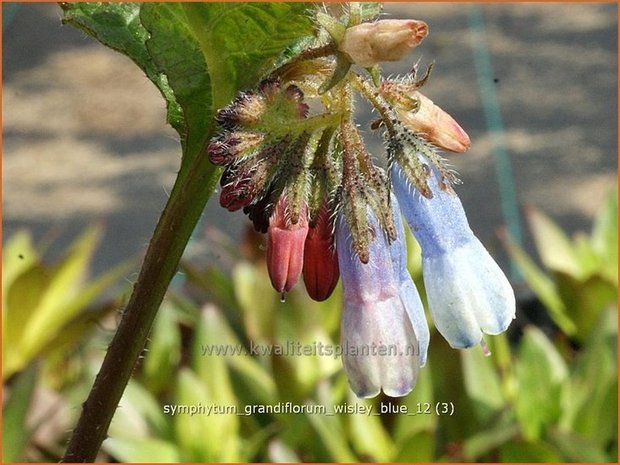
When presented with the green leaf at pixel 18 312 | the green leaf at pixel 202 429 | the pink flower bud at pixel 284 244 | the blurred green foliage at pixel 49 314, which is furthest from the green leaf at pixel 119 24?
the green leaf at pixel 18 312

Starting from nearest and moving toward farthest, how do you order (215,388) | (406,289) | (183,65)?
(183,65), (406,289), (215,388)

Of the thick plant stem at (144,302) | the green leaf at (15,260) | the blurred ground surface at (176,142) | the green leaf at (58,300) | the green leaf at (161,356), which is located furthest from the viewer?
the blurred ground surface at (176,142)

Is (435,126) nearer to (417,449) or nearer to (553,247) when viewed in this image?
(417,449)

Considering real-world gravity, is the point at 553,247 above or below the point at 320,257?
below

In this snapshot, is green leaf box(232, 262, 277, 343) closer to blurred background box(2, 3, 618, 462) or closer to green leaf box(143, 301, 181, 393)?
blurred background box(2, 3, 618, 462)

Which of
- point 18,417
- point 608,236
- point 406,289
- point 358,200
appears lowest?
point 608,236

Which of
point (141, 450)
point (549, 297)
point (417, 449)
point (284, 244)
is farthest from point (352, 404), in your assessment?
point (284, 244)

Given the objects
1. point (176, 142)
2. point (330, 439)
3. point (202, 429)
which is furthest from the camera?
point (176, 142)

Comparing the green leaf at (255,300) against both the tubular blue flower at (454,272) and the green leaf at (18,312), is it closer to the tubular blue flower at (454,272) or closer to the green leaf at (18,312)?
the green leaf at (18,312)

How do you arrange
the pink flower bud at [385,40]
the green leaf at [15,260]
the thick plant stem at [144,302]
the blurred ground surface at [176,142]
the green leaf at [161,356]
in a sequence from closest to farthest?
the pink flower bud at [385,40]
the thick plant stem at [144,302]
the green leaf at [161,356]
the green leaf at [15,260]
the blurred ground surface at [176,142]
